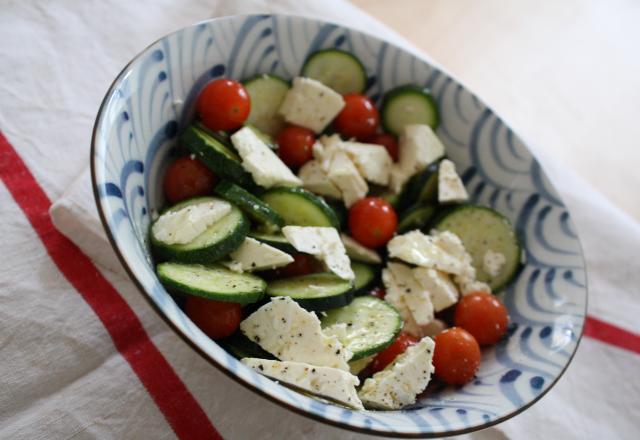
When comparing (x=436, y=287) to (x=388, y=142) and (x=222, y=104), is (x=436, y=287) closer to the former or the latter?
(x=388, y=142)

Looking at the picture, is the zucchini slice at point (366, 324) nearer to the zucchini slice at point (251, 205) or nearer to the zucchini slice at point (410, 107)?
the zucchini slice at point (251, 205)

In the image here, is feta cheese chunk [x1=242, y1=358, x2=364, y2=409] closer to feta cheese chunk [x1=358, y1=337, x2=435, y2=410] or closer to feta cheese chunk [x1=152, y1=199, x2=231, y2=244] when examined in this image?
feta cheese chunk [x1=358, y1=337, x2=435, y2=410]

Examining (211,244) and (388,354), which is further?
(388,354)

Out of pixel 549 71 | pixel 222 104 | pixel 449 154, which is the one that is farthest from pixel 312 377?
pixel 549 71

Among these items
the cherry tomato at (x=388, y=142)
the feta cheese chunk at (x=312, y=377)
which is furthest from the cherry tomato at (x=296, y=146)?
the feta cheese chunk at (x=312, y=377)

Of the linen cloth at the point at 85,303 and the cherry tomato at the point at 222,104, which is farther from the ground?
the cherry tomato at the point at 222,104

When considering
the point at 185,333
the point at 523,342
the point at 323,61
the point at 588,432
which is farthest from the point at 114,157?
the point at 588,432
